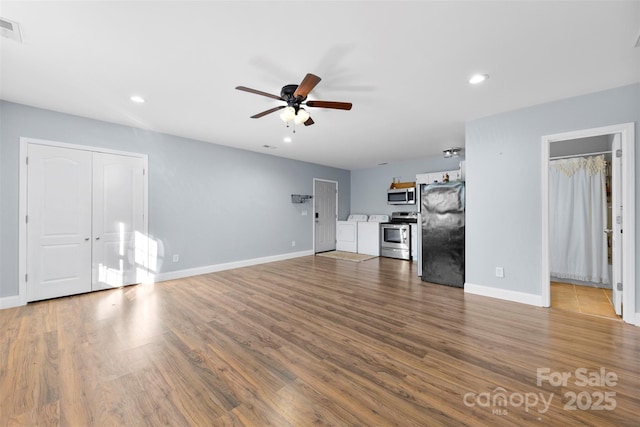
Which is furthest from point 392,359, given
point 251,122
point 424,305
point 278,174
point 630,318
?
point 278,174

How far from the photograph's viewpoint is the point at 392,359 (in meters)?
2.10

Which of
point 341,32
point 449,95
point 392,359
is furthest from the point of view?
point 449,95

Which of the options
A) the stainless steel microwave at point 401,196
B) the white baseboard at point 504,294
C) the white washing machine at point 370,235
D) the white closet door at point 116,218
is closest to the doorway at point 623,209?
the white baseboard at point 504,294

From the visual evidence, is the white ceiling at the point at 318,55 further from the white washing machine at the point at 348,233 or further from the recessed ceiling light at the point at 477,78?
the white washing machine at the point at 348,233

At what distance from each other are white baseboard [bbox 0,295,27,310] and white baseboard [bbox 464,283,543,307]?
19.8 ft

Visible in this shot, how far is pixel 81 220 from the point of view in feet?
12.1

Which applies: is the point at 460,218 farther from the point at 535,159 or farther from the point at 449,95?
the point at 449,95

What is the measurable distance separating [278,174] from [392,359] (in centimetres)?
498

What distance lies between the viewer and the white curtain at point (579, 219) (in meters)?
3.91

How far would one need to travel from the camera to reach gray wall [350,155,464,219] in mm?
6520

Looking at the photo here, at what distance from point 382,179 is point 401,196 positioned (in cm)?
92

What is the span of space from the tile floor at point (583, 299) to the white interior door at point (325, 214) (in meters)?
4.96

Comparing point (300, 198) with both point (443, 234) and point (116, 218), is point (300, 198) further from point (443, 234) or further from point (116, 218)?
point (116, 218)

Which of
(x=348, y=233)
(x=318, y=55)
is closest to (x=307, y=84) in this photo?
(x=318, y=55)
